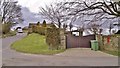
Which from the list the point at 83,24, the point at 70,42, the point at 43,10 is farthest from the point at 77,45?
the point at 43,10

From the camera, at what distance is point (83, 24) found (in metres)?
26.6

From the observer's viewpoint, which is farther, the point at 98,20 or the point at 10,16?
the point at 10,16

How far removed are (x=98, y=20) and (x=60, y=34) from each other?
13.7 feet

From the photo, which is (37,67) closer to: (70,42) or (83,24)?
(83,24)

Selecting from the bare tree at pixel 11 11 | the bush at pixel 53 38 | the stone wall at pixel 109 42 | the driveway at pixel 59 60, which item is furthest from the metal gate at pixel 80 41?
the bare tree at pixel 11 11

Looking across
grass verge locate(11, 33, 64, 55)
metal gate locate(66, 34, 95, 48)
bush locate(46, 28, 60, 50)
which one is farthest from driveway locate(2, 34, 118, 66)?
metal gate locate(66, 34, 95, 48)

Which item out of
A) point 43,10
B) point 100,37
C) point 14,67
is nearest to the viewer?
point 14,67

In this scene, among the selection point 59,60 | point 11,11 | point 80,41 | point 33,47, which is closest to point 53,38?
point 33,47

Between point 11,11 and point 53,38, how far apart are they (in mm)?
53818

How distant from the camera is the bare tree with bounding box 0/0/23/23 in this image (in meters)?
73.6

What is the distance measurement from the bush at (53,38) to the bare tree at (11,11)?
49.0 m

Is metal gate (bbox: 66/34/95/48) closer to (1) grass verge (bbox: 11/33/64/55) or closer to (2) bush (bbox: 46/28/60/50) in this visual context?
(1) grass verge (bbox: 11/33/64/55)

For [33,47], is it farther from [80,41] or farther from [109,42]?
[109,42]

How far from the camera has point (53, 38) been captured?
2506 cm
